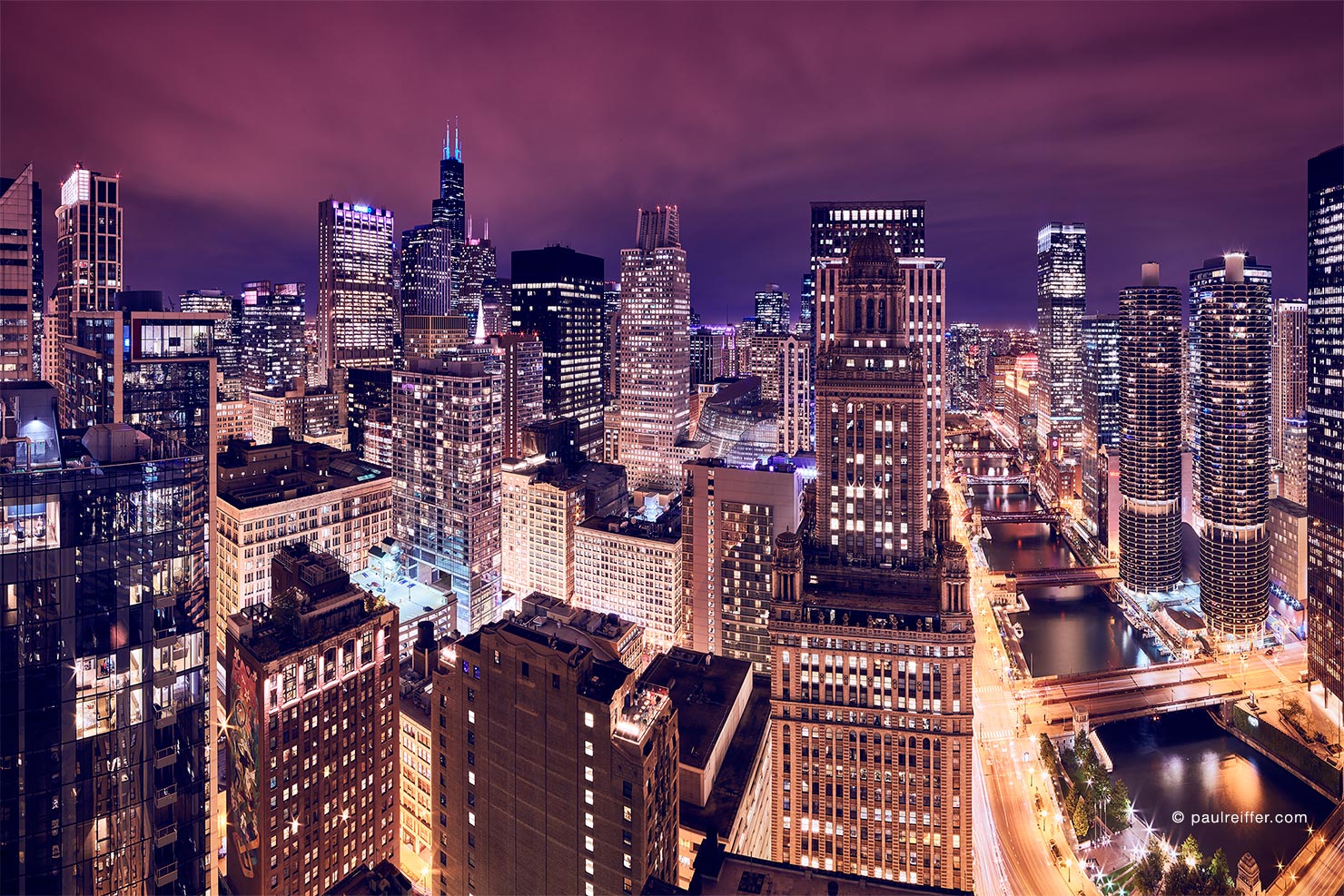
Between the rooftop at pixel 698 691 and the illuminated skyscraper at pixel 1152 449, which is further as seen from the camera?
the illuminated skyscraper at pixel 1152 449

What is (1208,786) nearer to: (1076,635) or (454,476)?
(1076,635)

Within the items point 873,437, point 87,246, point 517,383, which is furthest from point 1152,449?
point 87,246

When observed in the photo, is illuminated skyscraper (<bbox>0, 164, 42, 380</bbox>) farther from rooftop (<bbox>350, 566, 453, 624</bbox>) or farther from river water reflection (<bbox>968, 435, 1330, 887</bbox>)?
river water reflection (<bbox>968, 435, 1330, 887</bbox>)

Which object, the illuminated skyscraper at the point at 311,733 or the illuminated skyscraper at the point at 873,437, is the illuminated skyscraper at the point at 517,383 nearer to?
the illuminated skyscraper at the point at 311,733

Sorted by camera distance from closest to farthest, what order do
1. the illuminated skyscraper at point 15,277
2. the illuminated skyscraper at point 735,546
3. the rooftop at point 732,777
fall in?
1. the rooftop at point 732,777
2. the illuminated skyscraper at point 15,277
3. the illuminated skyscraper at point 735,546

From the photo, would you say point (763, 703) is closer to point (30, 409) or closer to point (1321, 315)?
point (30, 409)

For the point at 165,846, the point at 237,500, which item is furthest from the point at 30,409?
the point at 237,500

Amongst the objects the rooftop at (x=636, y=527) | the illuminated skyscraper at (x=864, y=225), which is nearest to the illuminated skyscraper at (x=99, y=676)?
the rooftop at (x=636, y=527)
